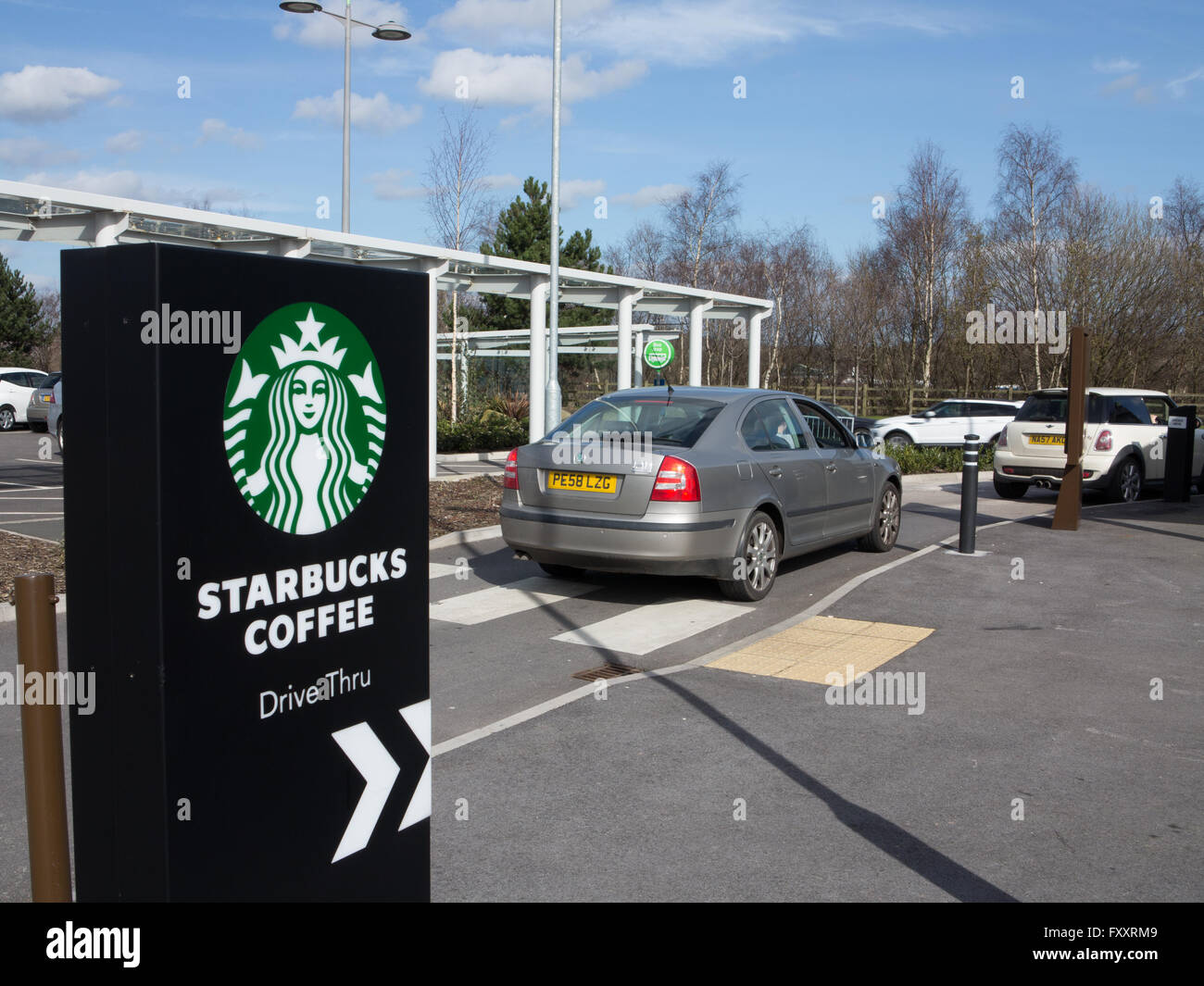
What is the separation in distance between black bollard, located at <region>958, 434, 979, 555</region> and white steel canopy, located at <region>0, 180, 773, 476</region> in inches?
212

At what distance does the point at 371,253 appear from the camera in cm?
1678

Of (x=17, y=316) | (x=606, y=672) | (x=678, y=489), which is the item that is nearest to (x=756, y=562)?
(x=678, y=489)

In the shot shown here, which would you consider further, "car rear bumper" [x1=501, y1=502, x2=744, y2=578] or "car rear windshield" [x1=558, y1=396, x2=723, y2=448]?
"car rear windshield" [x1=558, y1=396, x2=723, y2=448]

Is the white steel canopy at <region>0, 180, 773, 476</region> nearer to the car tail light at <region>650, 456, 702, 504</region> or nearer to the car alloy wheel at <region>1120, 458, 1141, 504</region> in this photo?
the car tail light at <region>650, 456, 702, 504</region>

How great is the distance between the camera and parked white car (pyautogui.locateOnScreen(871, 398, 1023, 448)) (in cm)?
2733

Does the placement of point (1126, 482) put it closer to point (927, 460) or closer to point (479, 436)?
point (927, 460)

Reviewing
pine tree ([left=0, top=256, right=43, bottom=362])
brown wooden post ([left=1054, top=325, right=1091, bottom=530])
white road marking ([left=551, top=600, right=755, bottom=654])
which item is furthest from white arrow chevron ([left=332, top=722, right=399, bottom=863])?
pine tree ([left=0, top=256, right=43, bottom=362])

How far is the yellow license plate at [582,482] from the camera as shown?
858 centimetres

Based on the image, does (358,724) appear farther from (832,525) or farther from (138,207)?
(138,207)

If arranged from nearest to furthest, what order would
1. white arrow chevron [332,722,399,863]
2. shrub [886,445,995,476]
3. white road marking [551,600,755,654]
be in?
white arrow chevron [332,722,399,863], white road marking [551,600,755,654], shrub [886,445,995,476]
